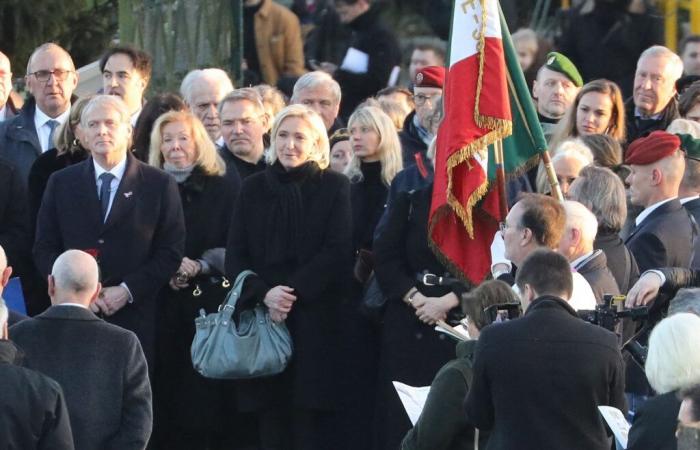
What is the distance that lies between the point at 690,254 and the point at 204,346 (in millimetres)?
2735

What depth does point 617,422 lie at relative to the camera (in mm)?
7082

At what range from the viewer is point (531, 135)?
31.0 ft

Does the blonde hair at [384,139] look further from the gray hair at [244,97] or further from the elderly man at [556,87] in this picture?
the elderly man at [556,87]

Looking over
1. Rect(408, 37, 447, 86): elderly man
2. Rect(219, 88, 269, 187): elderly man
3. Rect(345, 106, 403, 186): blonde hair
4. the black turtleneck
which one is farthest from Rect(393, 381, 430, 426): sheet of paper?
Rect(408, 37, 447, 86): elderly man

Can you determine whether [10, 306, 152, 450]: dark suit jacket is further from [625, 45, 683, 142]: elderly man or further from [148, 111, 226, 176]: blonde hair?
[625, 45, 683, 142]: elderly man

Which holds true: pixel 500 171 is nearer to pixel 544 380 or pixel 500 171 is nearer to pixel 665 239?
pixel 665 239

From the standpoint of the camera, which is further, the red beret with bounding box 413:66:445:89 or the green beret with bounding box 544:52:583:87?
the green beret with bounding box 544:52:583:87

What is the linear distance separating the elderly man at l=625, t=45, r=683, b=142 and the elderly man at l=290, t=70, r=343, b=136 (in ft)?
6.48

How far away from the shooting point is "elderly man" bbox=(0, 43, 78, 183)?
1127 cm

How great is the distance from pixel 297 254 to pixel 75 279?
2.22 m

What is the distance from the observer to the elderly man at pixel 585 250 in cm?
850

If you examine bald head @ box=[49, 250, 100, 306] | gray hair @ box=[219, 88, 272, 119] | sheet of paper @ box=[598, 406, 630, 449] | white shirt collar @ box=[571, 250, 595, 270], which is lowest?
sheet of paper @ box=[598, 406, 630, 449]

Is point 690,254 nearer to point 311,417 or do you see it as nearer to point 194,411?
point 311,417

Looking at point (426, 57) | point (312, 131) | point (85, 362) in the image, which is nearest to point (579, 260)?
point (312, 131)
